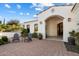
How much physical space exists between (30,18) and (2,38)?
8963 mm

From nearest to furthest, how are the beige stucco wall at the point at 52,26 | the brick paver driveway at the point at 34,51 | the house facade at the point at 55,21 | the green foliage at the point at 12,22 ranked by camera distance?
1. the brick paver driveway at the point at 34,51
2. the house facade at the point at 55,21
3. the green foliage at the point at 12,22
4. the beige stucco wall at the point at 52,26

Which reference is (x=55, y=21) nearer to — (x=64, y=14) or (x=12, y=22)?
(x=64, y=14)

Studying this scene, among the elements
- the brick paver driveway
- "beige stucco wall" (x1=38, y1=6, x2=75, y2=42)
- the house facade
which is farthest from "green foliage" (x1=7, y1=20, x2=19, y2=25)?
the brick paver driveway

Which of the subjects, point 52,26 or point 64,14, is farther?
point 52,26

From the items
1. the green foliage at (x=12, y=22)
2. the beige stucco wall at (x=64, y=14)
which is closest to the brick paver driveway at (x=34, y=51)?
the beige stucco wall at (x=64, y=14)

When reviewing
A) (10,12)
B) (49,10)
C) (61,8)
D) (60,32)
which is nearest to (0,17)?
(10,12)

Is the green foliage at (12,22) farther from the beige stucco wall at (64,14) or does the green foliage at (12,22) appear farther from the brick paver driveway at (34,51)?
the brick paver driveway at (34,51)

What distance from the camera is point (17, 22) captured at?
19750 mm

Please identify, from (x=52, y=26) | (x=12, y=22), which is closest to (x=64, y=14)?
(x=52, y=26)

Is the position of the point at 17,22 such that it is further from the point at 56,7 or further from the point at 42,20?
the point at 56,7

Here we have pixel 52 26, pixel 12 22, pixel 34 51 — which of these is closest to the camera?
pixel 34 51

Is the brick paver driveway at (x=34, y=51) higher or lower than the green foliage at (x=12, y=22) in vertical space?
lower

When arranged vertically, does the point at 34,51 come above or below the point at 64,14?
below

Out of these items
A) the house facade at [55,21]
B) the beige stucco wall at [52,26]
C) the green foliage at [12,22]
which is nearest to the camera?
the house facade at [55,21]
